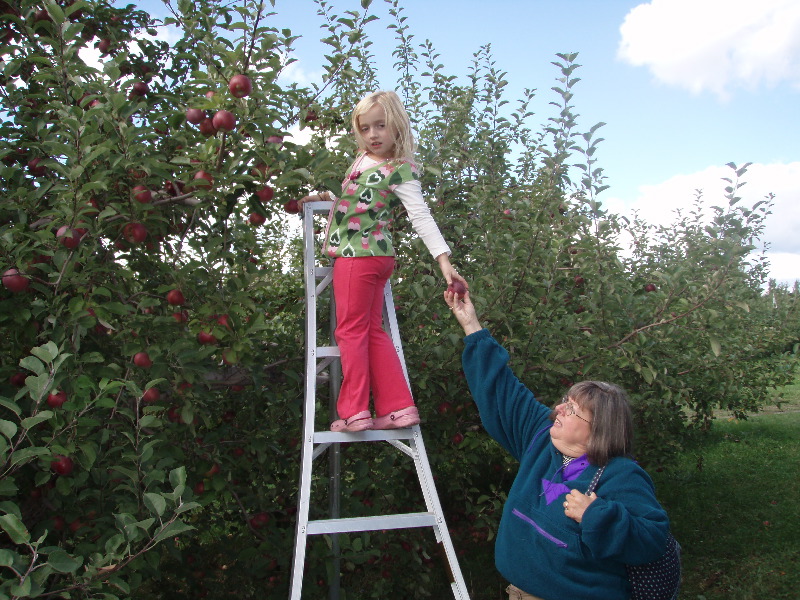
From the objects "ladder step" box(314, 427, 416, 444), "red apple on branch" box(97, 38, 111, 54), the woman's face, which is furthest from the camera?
"red apple on branch" box(97, 38, 111, 54)

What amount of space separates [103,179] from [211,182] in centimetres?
29

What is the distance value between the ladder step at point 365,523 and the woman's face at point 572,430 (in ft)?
1.98

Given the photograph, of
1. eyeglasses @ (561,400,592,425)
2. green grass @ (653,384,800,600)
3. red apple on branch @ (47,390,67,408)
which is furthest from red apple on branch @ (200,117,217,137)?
green grass @ (653,384,800,600)

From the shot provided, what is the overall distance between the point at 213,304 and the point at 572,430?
1.15 m

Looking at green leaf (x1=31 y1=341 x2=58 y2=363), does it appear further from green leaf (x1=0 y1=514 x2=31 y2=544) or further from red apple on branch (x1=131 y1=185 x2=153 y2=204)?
red apple on branch (x1=131 y1=185 x2=153 y2=204)

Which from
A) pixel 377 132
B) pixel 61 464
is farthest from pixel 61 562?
pixel 377 132

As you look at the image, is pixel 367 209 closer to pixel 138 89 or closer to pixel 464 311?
pixel 464 311

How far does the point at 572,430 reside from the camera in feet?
5.79

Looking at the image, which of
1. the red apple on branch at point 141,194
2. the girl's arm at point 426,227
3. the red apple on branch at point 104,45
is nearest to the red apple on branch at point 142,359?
the red apple on branch at point 141,194

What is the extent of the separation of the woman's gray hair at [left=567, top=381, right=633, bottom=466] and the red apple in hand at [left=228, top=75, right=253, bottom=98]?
1255 mm

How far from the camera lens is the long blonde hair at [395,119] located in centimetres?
238

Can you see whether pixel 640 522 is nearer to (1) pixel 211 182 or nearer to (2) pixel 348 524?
(2) pixel 348 524

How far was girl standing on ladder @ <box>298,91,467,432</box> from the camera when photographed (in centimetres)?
228

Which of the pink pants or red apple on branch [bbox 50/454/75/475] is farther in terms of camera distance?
the pink pants
